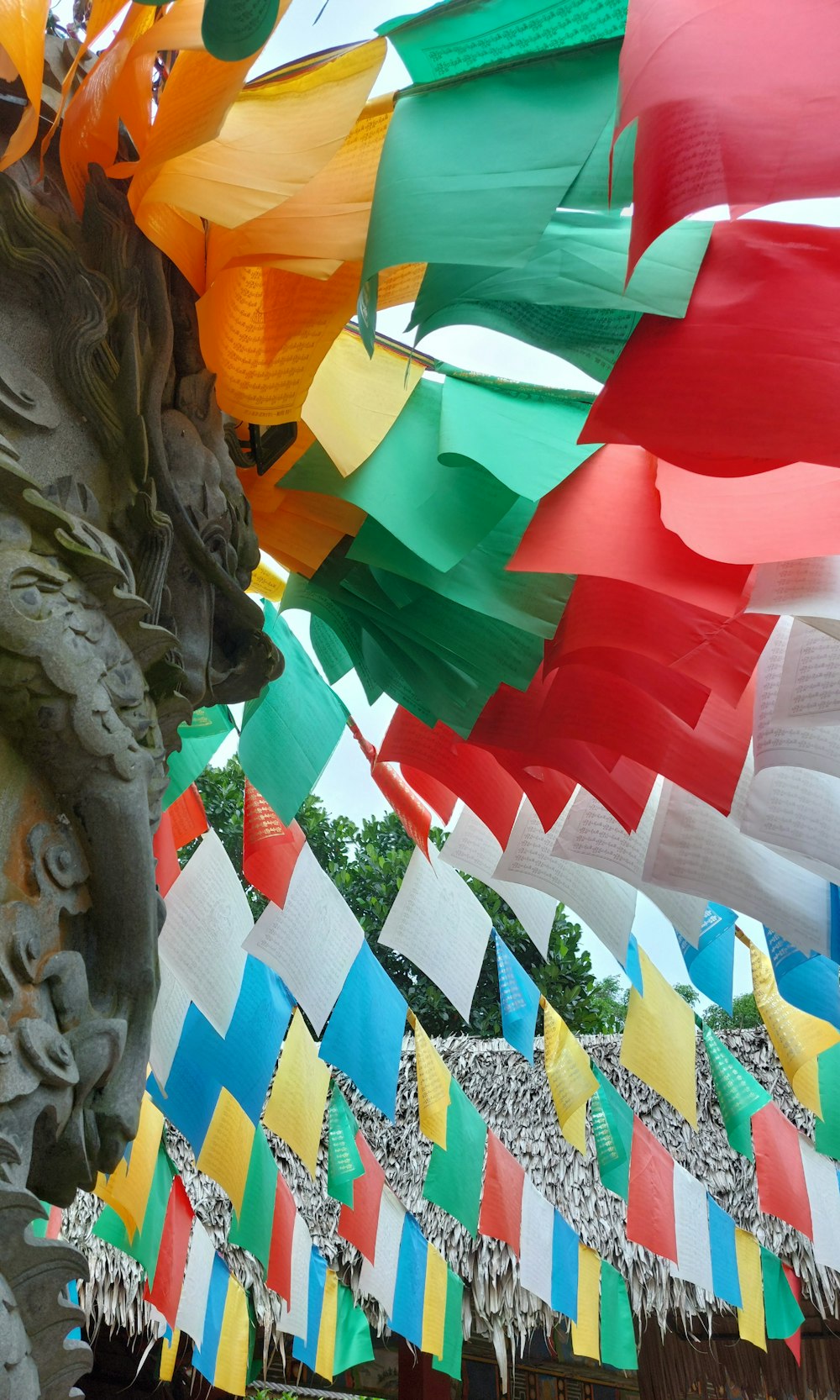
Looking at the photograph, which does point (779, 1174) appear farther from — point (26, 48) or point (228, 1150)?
point (26, 48)

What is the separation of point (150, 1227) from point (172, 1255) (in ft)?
1.45

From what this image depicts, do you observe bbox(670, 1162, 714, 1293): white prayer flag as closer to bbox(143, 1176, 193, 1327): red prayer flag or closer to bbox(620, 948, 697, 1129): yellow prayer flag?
bbox(620, 948, 697, 1129): yellow prayer flag

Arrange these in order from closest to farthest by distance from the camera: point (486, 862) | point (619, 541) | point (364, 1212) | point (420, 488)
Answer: point (619, 541) < point (420, 488) < point (486, 862) < point (364, 1212)

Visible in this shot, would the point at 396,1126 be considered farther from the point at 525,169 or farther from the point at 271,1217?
the point at 525,169

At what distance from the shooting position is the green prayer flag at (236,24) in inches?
49.7

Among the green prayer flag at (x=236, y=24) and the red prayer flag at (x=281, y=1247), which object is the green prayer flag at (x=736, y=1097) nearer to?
the red prayer flag at (x=281, y=1247)

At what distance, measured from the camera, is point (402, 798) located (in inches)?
149

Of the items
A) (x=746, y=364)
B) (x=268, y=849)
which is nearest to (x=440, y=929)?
(x=268, y=849)

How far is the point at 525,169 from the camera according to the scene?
1.61 m

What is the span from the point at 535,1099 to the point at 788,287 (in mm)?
6020

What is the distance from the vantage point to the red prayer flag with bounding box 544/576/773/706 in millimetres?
2340

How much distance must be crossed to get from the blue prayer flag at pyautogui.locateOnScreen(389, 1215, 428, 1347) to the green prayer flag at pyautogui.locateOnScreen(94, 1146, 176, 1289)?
1.29 metres

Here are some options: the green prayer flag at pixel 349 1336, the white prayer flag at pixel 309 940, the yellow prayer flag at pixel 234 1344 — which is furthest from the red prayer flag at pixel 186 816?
the green prayer flag at pixel 349 1336

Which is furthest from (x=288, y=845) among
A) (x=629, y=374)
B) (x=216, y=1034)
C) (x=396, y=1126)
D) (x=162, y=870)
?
(x=396, y=1126)
